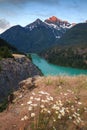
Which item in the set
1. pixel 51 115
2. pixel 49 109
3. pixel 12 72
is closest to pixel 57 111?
pixel 51 115

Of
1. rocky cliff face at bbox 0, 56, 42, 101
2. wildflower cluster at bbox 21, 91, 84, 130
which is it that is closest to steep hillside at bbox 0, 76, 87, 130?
wildflower cluster at bbox 21, 91, 84, 130

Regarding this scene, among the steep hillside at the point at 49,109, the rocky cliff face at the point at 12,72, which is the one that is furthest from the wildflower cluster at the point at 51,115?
the rocky cliff face at the point at 12,72

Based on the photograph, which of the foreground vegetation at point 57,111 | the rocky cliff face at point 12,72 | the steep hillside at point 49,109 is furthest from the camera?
the rocky cliff face at point 12,72

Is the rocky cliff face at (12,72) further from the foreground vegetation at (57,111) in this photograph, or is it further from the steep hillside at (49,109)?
the foreground vegetation at (57,111)

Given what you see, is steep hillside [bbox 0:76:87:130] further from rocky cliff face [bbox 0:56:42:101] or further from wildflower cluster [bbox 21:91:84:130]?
rocky cliff face [bbox 0:56:42:101]

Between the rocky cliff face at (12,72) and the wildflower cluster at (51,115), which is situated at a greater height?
the wildflower cluster at (51,115)

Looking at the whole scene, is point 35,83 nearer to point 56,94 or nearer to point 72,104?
point 56,94

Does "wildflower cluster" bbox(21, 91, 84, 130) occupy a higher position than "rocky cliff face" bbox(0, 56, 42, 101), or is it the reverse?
"wildflower cluster" bbox(21, 91, 84, 130)
